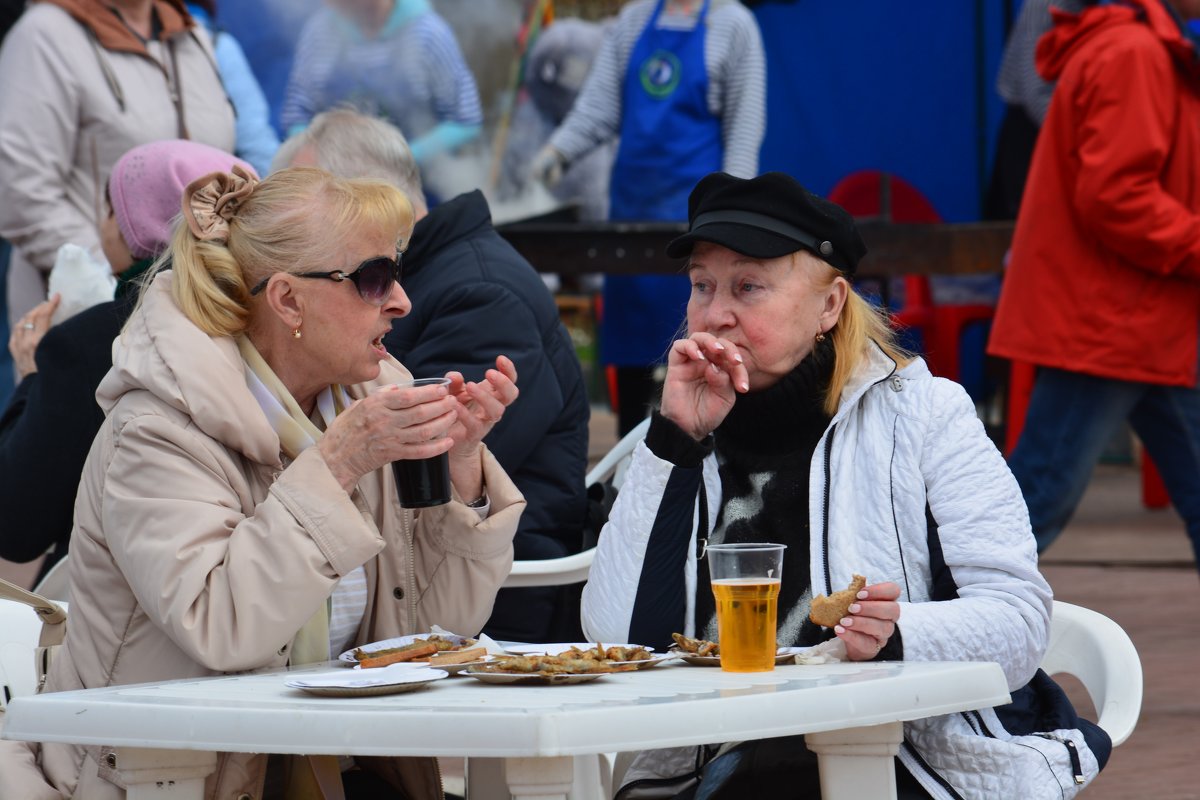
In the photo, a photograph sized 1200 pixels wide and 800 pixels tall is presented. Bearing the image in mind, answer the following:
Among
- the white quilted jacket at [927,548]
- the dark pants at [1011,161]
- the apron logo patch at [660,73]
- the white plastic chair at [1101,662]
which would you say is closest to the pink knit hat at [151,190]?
the white quilted jacket at [927,548]

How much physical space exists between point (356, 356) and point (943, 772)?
1.15 meters

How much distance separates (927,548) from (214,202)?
1314mm

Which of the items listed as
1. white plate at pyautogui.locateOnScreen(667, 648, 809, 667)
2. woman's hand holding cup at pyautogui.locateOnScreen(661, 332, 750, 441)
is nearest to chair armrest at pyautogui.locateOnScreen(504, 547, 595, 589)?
woman's hand holding cup at pyautogui.locateOnScreen(661, 332, 750, 441)

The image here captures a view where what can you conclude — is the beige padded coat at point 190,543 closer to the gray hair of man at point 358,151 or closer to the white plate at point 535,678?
the white plate at point 535,678

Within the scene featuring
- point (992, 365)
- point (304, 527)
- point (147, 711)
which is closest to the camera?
point (147, 711)

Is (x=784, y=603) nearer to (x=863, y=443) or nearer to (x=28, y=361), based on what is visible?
(x=863, y=443)

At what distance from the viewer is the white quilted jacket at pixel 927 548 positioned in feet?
8.07

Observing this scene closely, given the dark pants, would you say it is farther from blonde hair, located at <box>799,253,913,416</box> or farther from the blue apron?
blonde hair, located at <box>799,253,913,416</box>

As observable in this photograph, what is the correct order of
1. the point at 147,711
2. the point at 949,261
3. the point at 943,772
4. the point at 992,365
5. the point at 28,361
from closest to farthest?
the point at 147,711
the point at 943,772
the point at 28,361
the point at 949,261
the point at 992,365

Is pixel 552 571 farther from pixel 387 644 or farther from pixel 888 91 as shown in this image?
pixel 888 91

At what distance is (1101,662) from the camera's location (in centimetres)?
282

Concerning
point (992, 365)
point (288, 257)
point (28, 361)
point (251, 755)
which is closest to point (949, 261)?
point (992, 365)

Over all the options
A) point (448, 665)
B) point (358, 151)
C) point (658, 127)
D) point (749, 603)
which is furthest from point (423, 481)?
point (658, 127)

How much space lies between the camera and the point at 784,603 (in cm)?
268
